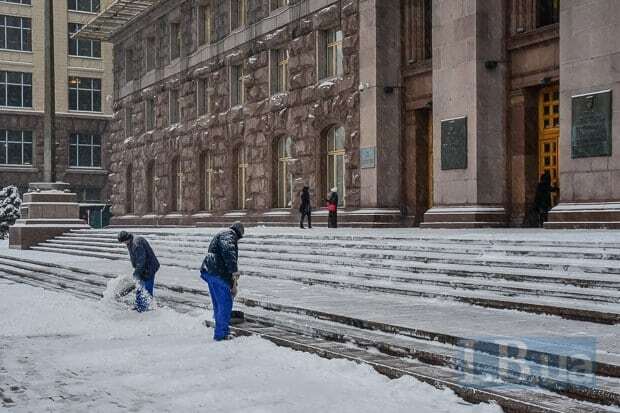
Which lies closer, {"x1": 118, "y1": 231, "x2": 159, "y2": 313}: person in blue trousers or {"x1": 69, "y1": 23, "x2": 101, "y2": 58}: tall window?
{"x1": 118, "y1": 231, "x2": 159, "y2": 313}: person in blue trousers

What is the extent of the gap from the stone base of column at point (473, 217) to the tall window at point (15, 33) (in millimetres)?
40156

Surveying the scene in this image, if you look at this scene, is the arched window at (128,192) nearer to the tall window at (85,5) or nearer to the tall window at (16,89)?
the tall window at (16,89)

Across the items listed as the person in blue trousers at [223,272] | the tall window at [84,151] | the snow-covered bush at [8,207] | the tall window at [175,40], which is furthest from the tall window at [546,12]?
the tall window at [84,151]

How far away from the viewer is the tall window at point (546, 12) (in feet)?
70.0

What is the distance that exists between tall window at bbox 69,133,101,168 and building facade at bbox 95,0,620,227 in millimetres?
20164

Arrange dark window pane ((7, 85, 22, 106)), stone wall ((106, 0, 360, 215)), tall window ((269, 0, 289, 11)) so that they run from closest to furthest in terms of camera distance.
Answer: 1. stone wall ((106, 0, 360, 215))
2. tall window ((269, 0, 289, 11))
3. dark window pane ((7, 85, 22, 106))

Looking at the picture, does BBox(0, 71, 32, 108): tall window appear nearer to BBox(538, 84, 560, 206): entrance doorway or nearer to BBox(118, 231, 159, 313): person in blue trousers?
BBox(538, 84, 560, 206): entrance doorway

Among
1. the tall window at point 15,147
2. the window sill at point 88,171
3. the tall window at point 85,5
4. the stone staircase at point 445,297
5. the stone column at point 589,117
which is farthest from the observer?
the tall window at point 85,5

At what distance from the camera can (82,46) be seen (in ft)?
188

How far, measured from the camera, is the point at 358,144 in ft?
86.3

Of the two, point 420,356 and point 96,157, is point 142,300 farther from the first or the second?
point 96,157

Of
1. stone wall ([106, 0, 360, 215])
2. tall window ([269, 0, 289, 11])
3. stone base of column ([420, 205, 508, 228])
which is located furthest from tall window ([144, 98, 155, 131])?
stone base of column ([420, 205, 508, 228])

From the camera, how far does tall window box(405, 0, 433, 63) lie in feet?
82.8

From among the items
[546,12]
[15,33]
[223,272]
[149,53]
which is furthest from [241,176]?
[15,33]
